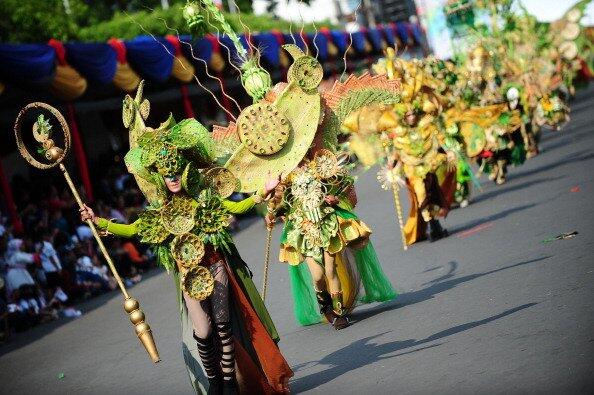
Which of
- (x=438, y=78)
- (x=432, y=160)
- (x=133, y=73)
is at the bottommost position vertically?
(x=432, y=160)

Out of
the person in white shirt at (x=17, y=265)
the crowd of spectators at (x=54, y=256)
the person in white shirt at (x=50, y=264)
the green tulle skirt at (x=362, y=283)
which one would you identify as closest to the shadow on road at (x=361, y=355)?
the green tulle skirt at (x=362, y=283)

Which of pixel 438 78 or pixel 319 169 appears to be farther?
pixel 438 78

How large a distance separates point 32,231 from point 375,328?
9.84 metres

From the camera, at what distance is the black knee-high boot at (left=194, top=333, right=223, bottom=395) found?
7082 mm

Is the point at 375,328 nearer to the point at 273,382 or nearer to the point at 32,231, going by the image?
the point at 273,382

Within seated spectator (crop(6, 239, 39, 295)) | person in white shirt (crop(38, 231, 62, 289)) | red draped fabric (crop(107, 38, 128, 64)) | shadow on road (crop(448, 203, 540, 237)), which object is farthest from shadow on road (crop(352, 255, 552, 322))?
red draped fabric (crop(107, 38, 128, 64))

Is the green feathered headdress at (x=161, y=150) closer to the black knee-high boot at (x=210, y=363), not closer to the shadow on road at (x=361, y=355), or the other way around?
the black knee-high boot at (x=210, y=363)

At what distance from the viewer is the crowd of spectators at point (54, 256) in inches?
615

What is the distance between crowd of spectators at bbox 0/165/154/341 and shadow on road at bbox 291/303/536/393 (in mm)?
7940

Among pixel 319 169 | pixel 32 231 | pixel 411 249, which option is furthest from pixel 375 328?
pixel 32 231

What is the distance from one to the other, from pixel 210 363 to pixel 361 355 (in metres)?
1.41

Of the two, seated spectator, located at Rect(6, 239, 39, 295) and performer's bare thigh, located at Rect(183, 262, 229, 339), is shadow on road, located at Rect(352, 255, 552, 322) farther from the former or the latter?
seated spectator, located at Rect(6, 239, 39, 295)

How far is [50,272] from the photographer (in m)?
16.5

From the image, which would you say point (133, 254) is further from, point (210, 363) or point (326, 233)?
point (210, 363)
